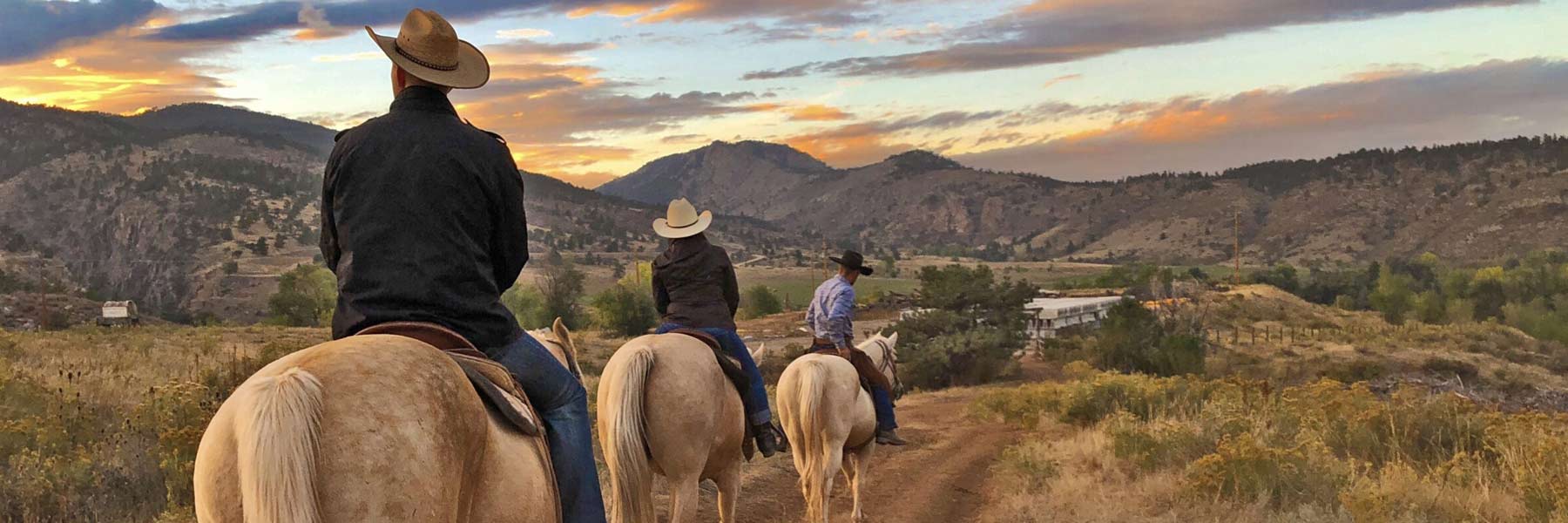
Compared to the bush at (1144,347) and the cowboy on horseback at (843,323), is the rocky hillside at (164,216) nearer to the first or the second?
the bush at (1144,347)

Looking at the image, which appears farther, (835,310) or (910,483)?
(910,483)

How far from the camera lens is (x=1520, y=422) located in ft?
40.9

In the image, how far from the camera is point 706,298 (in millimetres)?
8250

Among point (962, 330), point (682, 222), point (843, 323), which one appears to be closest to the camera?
point (682, 222)

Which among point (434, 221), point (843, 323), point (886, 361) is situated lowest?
point (886, 361)

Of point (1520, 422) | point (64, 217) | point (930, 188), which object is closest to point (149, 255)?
point (64, 217)

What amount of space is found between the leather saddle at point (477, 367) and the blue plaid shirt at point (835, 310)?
7246mm

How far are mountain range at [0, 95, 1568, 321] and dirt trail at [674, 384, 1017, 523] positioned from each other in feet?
207

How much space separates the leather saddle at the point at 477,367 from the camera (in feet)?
11.3

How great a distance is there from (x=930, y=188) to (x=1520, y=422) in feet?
598

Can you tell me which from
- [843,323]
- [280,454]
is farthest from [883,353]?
[280,454]

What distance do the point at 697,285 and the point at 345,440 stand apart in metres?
5.49

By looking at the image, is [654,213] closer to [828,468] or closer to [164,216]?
[164,216]

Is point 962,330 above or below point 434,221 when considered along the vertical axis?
below
